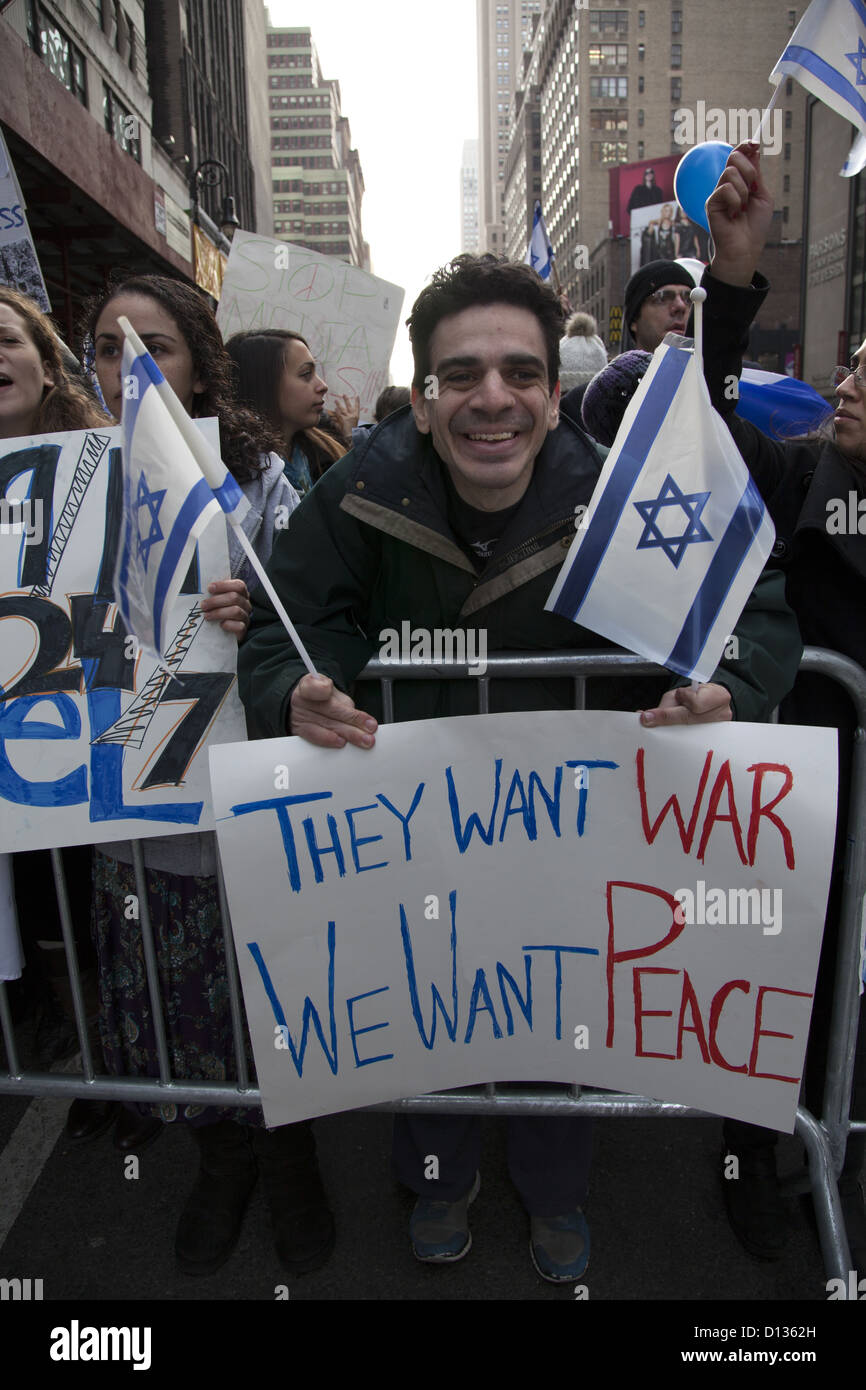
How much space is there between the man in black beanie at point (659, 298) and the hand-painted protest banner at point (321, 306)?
173cm

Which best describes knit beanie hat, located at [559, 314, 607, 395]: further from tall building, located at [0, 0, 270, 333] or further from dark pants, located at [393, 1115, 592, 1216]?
dark pants, located at [393, 1115, 592, 1216]

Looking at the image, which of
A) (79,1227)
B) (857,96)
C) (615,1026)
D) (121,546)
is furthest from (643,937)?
(857,96)

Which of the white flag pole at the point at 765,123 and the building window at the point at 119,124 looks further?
the building window at the point at 119,124

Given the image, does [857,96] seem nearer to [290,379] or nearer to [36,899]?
[290,379]

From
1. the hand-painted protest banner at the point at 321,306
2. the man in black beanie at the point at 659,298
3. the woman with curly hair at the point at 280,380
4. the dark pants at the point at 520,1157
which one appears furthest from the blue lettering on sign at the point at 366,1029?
the hand-painted protest banner at the point at 321,306

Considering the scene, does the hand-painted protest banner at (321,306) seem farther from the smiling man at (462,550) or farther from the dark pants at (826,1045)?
the dark pants at (826,1045)

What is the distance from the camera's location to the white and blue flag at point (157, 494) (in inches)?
61.9

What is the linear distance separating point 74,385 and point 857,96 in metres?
2.12

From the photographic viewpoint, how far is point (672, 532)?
1.64 m

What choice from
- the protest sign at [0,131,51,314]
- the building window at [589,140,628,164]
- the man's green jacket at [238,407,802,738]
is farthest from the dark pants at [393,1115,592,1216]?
Result: the building window at [589,140,628,164]

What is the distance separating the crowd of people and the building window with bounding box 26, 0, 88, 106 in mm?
11904

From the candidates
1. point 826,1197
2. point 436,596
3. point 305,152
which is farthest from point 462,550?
point 305,152

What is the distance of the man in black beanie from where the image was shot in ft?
12.0

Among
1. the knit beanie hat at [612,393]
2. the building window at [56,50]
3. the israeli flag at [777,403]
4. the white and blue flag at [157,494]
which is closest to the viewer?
the white and blue flag at [157,494]
